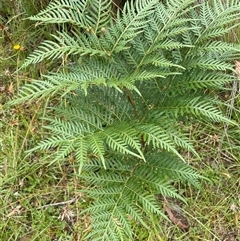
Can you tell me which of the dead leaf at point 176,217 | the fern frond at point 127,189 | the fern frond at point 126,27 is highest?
the fern frond at point 126,27

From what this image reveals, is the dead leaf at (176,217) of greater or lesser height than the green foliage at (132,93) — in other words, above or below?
below

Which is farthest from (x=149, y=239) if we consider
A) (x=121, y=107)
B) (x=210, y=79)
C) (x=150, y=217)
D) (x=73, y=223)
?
(x=210, y=79)

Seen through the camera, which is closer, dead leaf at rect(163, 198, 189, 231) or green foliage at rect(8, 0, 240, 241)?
green foliage at rect(8, 0, 240, 241)

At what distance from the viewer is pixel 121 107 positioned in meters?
1.99

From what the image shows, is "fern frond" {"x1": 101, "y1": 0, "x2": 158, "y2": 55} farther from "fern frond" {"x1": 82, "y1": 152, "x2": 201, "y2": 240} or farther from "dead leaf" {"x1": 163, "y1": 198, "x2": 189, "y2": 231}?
"dead leaf" {"x1": 163, "y1": 198, "x2": 189, "y2": 231}

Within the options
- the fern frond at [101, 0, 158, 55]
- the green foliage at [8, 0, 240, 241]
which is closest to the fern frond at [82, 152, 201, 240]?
the green foliage at [8, 0, 240, 241]

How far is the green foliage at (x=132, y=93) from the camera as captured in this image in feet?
5.86

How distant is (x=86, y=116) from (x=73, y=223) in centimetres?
60

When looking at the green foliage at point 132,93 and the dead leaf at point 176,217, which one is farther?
the dead leaf at point 176,217

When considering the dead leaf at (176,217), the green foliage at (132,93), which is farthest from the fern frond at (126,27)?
the dead leaf at (176,217)

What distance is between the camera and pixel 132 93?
201 cm

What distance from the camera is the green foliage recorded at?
179cm

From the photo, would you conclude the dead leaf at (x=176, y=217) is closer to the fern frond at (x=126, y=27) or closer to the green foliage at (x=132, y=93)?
the green foliage at (x=132, y=93)

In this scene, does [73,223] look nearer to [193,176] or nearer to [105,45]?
[193,176]
